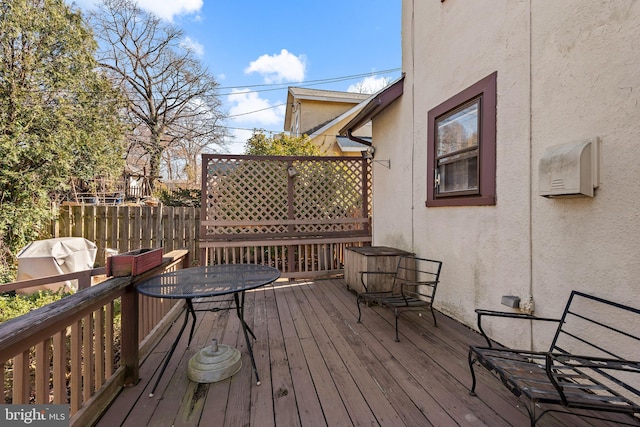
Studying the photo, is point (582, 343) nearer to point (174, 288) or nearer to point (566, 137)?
point (566, 137)

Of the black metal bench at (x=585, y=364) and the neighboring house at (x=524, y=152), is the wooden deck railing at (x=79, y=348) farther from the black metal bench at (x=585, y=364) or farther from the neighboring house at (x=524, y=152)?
the neighboring house at (x=524, y=152)

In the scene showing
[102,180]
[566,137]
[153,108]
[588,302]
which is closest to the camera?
[588,302]

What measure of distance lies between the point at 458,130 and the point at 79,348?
3.64m

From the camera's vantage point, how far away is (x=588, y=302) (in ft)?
5.87

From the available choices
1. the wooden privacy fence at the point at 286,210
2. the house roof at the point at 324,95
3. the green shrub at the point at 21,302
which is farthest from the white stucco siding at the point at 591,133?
the house roof at the point at 324,95

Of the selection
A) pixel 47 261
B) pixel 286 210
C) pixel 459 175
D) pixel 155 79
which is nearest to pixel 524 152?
pixel 459 175

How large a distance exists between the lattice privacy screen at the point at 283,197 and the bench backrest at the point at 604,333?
3.57 m

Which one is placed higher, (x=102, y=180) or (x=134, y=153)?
(x=134, y=153)

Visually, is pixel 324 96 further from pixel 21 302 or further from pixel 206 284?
pixel 206 284

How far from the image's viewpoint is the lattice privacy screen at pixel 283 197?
4914 mm

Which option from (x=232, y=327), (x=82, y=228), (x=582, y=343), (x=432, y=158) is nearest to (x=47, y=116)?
(x=82, y=228)

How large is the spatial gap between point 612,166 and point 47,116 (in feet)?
30.4

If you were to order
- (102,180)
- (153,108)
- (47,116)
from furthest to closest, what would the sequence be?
(153,108)
(102,180)
(47,116)

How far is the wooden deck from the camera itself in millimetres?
1613
